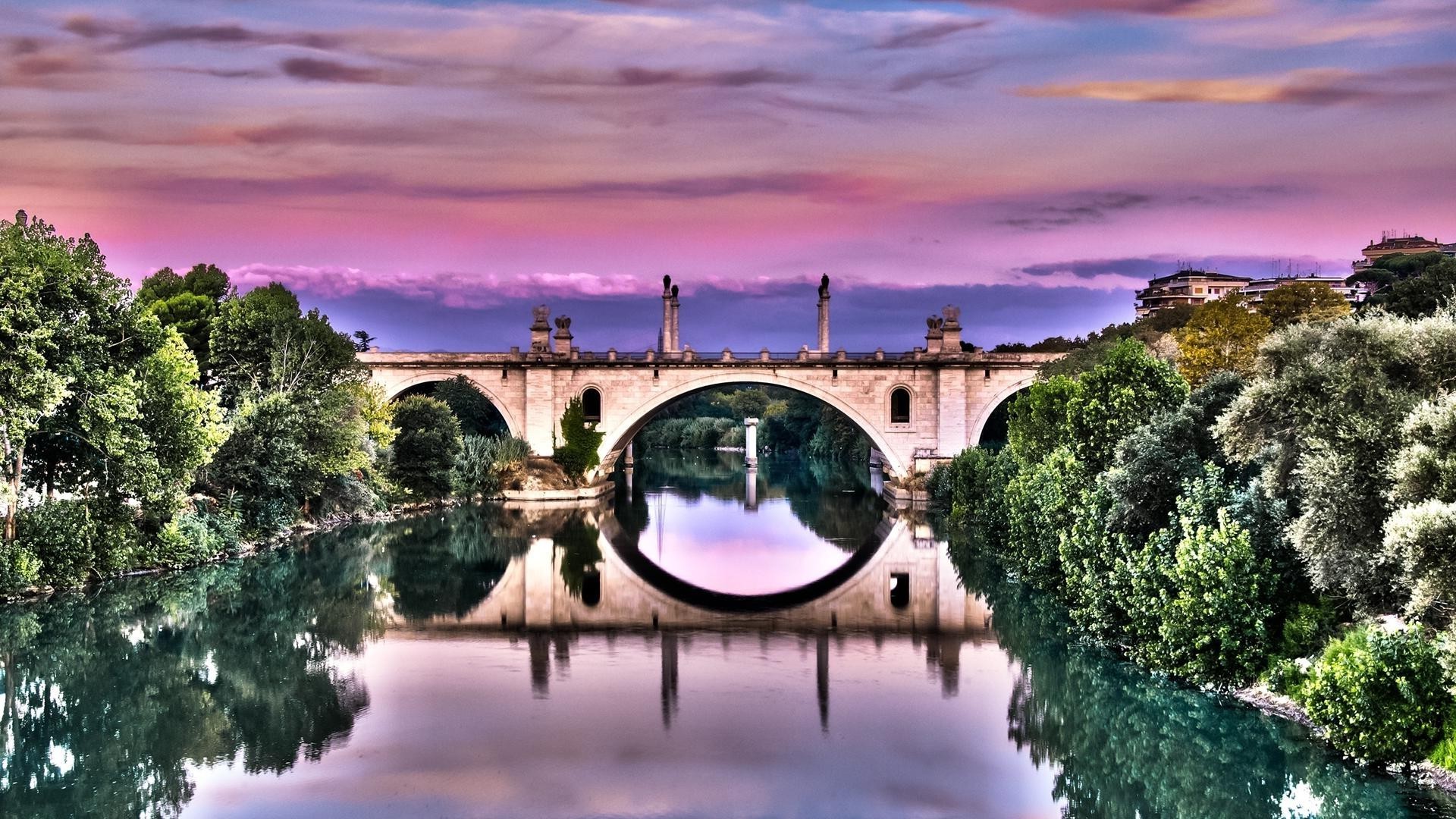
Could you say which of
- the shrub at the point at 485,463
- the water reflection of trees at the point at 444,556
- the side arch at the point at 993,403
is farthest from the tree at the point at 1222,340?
the shrub at the point at 485,463

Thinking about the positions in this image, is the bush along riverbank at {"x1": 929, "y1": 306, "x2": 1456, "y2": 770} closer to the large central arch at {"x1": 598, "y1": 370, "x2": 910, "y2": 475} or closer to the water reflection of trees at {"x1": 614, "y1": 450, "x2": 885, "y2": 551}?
the water reflection of trees at {"x1": 614, "y1": 450, "x2": 885, "y2": 551}

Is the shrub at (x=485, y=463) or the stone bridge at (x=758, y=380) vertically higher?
the stone bridge at (x=758, y=380)

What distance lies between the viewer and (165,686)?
19.6m

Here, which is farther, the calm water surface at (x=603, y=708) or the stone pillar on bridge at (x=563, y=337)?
the stone pillar on bridge at (x=563, y=337)

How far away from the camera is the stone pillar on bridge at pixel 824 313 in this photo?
2149 inches

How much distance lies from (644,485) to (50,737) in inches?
1880

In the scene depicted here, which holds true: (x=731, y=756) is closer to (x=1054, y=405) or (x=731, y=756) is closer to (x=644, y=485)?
(x=1054, y=405)

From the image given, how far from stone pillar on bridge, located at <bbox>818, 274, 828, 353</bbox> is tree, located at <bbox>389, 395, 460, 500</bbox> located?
16.0 metres

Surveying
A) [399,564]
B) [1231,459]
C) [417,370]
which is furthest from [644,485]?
[1231,459]

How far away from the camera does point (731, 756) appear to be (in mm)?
16156

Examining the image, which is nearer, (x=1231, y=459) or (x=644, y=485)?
(x=1231, y=459)

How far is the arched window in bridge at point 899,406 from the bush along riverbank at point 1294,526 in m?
27.1

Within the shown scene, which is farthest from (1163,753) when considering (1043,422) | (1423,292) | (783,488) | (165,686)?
(783,488)

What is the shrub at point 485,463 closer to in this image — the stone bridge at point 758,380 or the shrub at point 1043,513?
the stone bridge at point 758,380
